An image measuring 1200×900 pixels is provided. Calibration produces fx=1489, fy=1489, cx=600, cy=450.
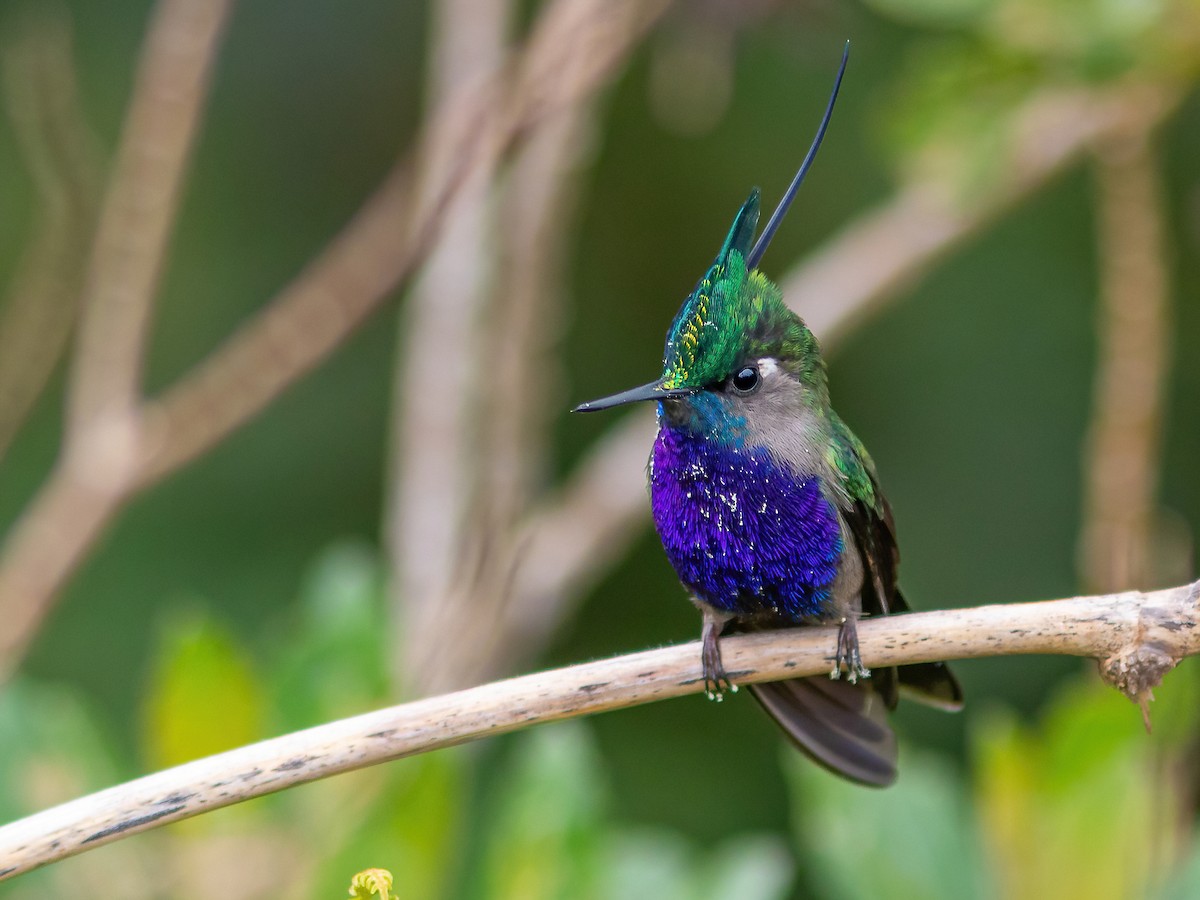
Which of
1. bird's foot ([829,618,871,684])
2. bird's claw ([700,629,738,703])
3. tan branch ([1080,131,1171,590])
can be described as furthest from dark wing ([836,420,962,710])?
tan branch ([1080,131,1171,590])

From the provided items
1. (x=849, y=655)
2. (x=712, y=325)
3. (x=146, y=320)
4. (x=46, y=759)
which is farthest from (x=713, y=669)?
(x=146, y=320)

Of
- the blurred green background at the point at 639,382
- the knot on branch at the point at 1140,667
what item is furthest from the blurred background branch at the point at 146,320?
the knot on branch at the point at 1140,667

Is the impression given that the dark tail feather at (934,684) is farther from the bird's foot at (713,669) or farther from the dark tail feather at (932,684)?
the bird's foot at (713,669)

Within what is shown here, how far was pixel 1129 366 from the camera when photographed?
3.26 metres

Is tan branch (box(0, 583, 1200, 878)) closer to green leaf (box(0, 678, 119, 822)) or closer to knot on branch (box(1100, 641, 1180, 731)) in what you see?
knot on branch (box(1100, 641, 1180, 731))

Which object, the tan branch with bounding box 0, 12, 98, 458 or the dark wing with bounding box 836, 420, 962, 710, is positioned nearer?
the dark wing with bounding box 836, 420, 962, 710

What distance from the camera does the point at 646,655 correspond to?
1.89 metres

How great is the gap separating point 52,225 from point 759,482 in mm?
2679

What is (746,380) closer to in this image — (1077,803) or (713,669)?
(713,669)

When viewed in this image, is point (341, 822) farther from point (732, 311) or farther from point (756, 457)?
point (732, 311)

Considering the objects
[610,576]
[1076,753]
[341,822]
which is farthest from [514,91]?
[610,576]

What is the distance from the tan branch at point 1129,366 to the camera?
10.3 feet

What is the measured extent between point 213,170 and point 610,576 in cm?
213

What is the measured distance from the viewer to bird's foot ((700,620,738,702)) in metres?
1.95
